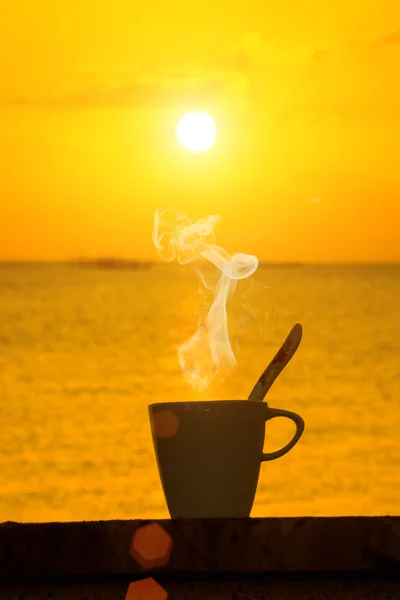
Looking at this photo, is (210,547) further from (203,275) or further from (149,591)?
(203,275)

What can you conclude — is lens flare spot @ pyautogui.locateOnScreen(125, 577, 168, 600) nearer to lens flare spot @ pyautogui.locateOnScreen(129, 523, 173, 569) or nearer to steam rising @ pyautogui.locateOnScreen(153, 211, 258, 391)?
lens flare spot @ pyautogui.locateOnScreen(129, 523, 173, 569)

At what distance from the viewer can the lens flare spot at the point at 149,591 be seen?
20.8 inches

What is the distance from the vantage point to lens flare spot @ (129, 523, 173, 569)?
1.72ft

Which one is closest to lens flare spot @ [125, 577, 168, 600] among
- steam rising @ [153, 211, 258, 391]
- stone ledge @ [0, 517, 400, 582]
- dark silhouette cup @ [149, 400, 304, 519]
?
stone ledge @ [0, 517, 400, 582]

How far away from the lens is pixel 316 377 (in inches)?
472

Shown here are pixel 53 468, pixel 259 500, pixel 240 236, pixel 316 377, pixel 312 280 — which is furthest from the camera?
pixel 312 280

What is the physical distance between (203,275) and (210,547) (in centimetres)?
40

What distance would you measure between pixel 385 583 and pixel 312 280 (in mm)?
31084

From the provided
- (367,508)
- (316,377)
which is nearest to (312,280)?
(316,377)

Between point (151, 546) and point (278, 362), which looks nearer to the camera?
point (151, 546)

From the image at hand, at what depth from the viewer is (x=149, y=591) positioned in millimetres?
530

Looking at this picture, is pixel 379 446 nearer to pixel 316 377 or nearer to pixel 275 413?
pixel 316 377

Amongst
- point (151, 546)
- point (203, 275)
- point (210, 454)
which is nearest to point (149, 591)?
point (151, 546)

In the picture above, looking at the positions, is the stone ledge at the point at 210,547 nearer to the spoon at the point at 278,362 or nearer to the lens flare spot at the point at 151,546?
the lens flare spot at the point at 151,546
